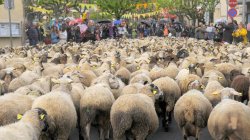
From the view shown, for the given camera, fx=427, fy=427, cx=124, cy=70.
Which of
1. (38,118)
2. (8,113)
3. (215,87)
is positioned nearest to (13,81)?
(8,113)

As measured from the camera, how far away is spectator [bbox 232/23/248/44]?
18375 millimetres

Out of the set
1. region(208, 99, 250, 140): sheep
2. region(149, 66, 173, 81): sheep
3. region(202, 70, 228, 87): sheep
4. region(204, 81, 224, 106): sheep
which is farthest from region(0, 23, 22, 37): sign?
region(208, 99, 250, 140): sheep

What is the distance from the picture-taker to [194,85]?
307 inches

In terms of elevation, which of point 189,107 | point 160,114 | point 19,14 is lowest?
point 160,114

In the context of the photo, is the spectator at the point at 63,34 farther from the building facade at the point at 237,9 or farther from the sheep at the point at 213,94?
the sheep at the point at 213,94

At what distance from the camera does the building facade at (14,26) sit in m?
24.7

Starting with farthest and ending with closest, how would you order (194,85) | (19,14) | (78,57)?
(19,14) → (78,57) → (194,85)

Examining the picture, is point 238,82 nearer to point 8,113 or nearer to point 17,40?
point 8,113

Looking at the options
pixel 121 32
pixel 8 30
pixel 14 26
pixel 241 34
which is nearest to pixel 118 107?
pixel 241 34

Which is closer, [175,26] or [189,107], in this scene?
[189,107]

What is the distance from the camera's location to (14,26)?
2544cm

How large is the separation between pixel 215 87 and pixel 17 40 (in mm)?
19653

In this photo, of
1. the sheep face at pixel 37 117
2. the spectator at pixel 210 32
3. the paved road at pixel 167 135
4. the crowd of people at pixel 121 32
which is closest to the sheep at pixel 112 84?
the paved road at pixel 167 135

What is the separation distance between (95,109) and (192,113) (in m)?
1.53
